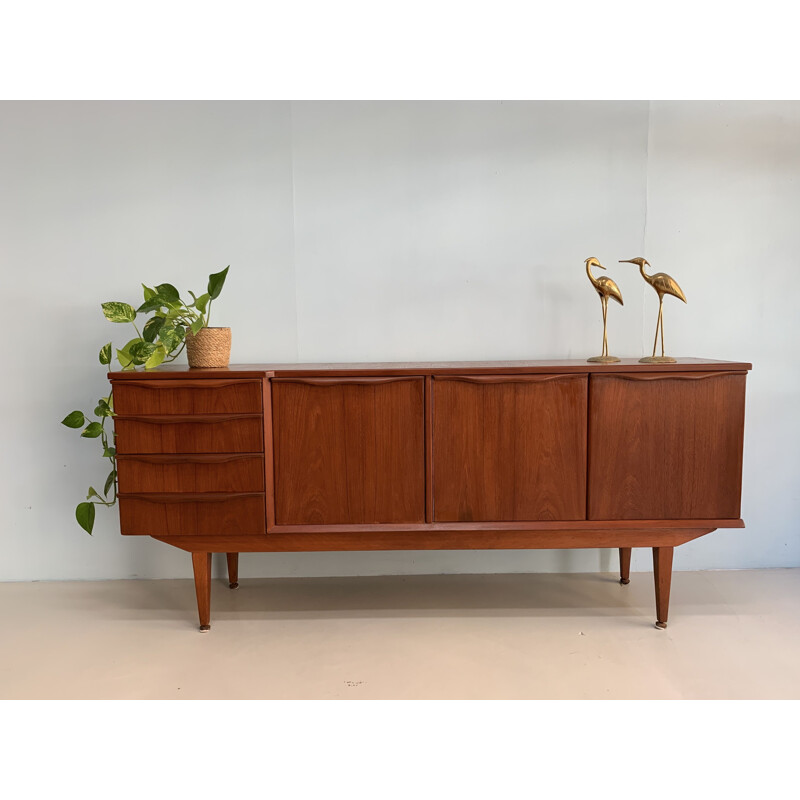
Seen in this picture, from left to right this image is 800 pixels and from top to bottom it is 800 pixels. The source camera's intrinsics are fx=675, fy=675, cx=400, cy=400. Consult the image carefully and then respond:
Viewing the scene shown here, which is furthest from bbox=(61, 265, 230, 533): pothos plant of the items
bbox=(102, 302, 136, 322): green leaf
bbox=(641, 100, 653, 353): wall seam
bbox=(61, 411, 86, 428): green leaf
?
bbox=(641, 100, 653, 353): wall seam

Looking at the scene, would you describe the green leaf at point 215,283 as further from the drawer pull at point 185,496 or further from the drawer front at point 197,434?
the drawer pull at point 185,496

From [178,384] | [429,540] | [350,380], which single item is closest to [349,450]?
[350,380]

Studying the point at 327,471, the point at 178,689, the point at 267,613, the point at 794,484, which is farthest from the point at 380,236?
the point at 794,484

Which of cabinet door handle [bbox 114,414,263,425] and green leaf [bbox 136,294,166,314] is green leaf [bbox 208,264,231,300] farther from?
cabinet door handle [bbox 114,414,263,425]

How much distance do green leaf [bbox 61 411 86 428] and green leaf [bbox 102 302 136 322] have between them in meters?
0.50

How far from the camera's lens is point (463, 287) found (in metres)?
3.10

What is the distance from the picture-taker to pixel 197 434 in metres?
2.53

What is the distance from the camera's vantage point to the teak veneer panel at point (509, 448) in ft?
8.31

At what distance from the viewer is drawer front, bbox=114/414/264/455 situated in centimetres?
253

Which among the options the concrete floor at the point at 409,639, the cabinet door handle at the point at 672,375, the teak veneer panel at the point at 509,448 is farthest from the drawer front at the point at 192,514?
the cabinet door handle at the point at 672,375

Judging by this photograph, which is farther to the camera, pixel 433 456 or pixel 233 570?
pixel 233 570

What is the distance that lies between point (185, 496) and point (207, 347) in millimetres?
583

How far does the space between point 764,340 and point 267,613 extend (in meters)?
2.55

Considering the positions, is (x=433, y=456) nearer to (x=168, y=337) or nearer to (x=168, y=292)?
(x=168, y=337)
